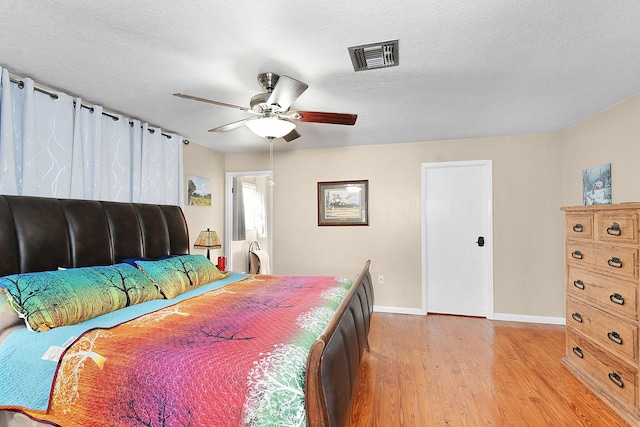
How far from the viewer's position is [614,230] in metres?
2.26

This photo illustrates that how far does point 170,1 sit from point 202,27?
216 mm

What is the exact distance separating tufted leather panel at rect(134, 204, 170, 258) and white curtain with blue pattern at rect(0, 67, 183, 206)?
16cm

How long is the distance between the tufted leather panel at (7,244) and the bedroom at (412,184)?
3.46ft

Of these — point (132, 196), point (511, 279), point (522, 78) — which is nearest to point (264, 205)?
point (132, 196)

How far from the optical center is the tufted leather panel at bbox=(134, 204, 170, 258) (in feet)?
9.79

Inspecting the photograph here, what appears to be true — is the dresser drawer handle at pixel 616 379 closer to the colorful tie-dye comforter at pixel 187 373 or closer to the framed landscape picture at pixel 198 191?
the colorful tie-dye comforter at pixel 187 373

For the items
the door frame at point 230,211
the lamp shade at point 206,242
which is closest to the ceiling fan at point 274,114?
the lamp shade at point 206,242

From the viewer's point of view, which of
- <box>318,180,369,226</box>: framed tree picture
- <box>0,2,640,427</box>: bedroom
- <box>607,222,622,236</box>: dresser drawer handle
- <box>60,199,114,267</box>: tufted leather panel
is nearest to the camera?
<box>607,222,622,236</box>: dresser drawer handle

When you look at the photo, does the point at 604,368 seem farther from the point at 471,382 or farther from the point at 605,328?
the point at 471,382

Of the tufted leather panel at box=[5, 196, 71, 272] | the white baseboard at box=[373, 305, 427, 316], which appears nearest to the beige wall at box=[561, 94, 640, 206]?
the white baseboard at box=[373, 305, 427, 316]

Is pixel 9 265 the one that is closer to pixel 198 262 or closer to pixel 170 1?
pixel 198 262

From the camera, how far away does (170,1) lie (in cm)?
152

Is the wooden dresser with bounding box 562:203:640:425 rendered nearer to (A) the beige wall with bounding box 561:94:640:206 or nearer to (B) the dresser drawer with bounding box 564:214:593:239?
(B) the dresser drawer with bounding box 564:214:593:239

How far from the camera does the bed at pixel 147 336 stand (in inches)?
49.4
